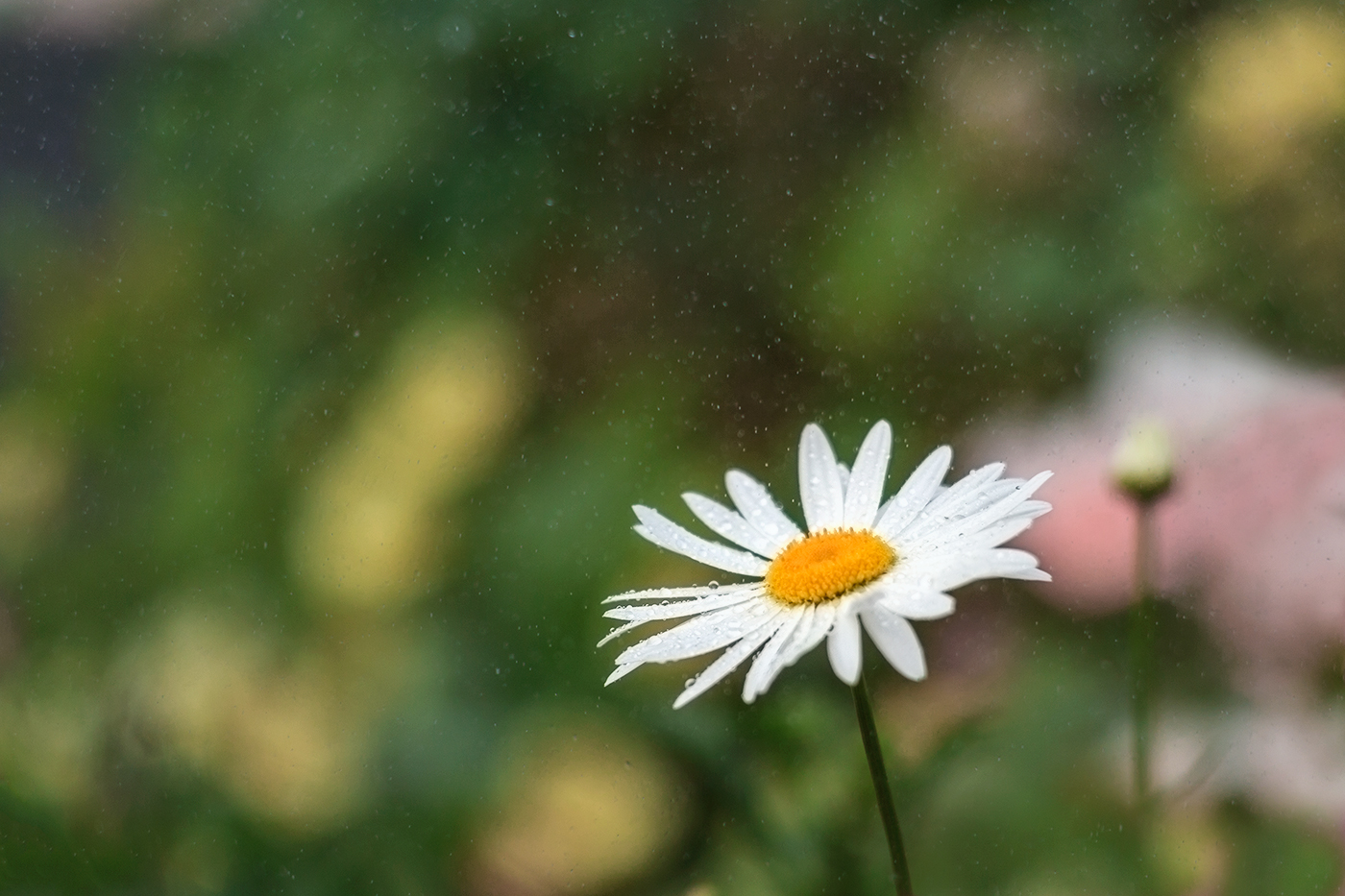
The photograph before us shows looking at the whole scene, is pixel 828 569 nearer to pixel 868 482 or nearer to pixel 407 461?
pixel 868 482

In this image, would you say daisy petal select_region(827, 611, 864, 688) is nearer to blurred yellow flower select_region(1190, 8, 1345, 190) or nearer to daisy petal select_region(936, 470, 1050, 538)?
daisy petal select_region(936, 470, 1050, 538)

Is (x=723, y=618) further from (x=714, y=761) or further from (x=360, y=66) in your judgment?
(x=360, y=66)

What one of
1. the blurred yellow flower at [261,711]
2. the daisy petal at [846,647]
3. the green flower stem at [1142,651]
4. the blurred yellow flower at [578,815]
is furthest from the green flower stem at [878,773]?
the blurred yellow flower at [261,711]

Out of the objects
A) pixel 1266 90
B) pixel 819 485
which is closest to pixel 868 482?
pixel 819 485

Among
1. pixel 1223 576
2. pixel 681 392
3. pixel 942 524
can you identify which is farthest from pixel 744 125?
pixel 942 524

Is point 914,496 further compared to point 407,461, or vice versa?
point 407,461

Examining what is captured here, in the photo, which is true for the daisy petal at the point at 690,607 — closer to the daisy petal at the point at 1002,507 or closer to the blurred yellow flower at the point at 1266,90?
the daisy petal at the point at 1002,507

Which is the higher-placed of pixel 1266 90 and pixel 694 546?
pixel 1266 90
